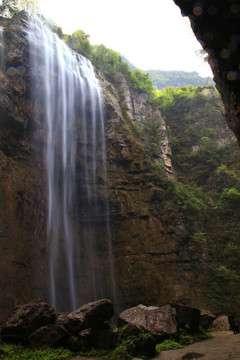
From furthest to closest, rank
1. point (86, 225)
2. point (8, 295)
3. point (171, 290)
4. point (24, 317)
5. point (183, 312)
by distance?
point (86, 225) → point (171, 290) → point (8, 295) → point (183, 312) → point (24, 317)

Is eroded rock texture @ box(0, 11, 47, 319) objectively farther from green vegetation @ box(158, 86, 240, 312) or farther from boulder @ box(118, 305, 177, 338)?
green vegetation @ box(158, 86, 240, 312)

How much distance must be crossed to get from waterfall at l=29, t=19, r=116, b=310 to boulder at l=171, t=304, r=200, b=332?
5.18 metres

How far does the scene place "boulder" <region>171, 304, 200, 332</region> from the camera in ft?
33.9

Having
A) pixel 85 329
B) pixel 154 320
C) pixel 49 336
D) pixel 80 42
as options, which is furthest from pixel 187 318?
pixel 80 42

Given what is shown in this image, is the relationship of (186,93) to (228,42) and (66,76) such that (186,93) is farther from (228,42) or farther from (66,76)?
(228,42)

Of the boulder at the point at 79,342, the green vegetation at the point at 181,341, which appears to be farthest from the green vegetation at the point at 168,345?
the boulder at the point at 79,342

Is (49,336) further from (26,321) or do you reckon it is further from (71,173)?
(71,173)

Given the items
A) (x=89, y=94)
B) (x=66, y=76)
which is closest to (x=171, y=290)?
(x=89, y=94)

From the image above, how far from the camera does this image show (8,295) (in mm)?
11297

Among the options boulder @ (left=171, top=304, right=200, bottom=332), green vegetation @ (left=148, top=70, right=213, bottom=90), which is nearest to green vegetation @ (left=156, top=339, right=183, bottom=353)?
boulder @ (left=171, top=304, right=200, bottom=332)

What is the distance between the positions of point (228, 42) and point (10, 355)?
908cm

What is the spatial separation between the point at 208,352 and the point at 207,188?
16.1 meters

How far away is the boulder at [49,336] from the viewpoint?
8.09 metres

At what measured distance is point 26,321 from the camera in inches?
342
